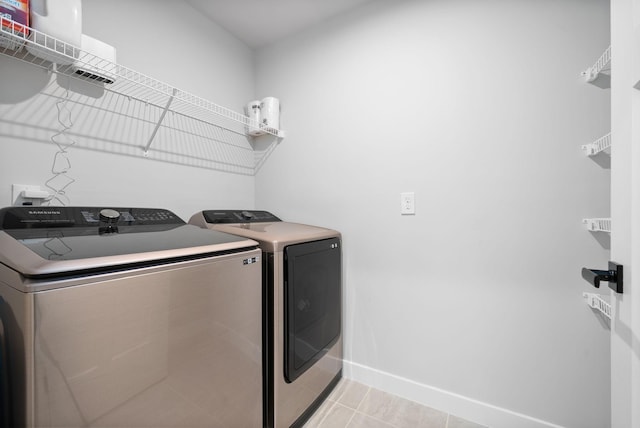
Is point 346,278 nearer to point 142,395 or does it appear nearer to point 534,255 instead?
point 534,255

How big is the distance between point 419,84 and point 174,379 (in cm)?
194

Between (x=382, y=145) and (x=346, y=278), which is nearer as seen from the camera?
(x=382, y=145)

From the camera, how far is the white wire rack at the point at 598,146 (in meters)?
1.17

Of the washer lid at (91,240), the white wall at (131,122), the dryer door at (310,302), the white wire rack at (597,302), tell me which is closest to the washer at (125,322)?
the washer lid at (91,240)

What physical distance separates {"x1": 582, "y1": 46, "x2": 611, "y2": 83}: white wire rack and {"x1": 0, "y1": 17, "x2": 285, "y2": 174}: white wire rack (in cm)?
187

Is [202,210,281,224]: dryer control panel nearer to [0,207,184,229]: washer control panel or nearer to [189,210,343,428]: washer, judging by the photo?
[189,210,343,428]: washer

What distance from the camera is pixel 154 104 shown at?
5.34ft

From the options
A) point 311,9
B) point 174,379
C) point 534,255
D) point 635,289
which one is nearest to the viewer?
point 635,289

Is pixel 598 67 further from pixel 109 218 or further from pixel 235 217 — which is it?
pixel 109 218

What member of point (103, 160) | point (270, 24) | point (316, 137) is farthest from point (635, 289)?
point (270, 24)

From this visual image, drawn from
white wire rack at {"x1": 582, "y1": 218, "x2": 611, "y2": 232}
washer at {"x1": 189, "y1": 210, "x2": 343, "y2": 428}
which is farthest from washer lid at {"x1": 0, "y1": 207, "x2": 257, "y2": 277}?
white wire rack at {"x1": 582, "y1": 218, "x2": 611, "y2": 232}

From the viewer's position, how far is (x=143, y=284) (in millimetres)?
774

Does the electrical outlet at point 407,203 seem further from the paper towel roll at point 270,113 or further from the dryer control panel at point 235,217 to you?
the paper towel roll at point 270,113

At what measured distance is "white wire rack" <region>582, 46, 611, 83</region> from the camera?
45.5 inches
